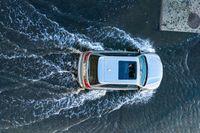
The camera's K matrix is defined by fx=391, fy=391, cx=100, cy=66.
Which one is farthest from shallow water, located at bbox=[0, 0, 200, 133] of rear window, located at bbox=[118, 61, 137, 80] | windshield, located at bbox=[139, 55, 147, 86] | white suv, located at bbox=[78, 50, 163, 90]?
rear window, located at bbox=[118, 61, 137, 80]

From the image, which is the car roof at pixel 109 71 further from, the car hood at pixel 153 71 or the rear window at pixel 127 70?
the car hood at pixel 153 71

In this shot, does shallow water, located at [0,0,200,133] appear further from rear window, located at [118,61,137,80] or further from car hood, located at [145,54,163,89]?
A: rear window, located at [118,61,137,80]

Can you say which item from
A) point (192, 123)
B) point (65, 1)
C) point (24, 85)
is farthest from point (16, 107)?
point (192, 123)

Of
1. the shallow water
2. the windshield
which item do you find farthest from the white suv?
the shallow water

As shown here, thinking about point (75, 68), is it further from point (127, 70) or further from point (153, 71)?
point (153, 71)

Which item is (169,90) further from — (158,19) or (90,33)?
(90,33)

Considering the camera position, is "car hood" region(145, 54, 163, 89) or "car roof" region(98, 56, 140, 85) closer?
"car roof" region(98, 56, 140, 85)
